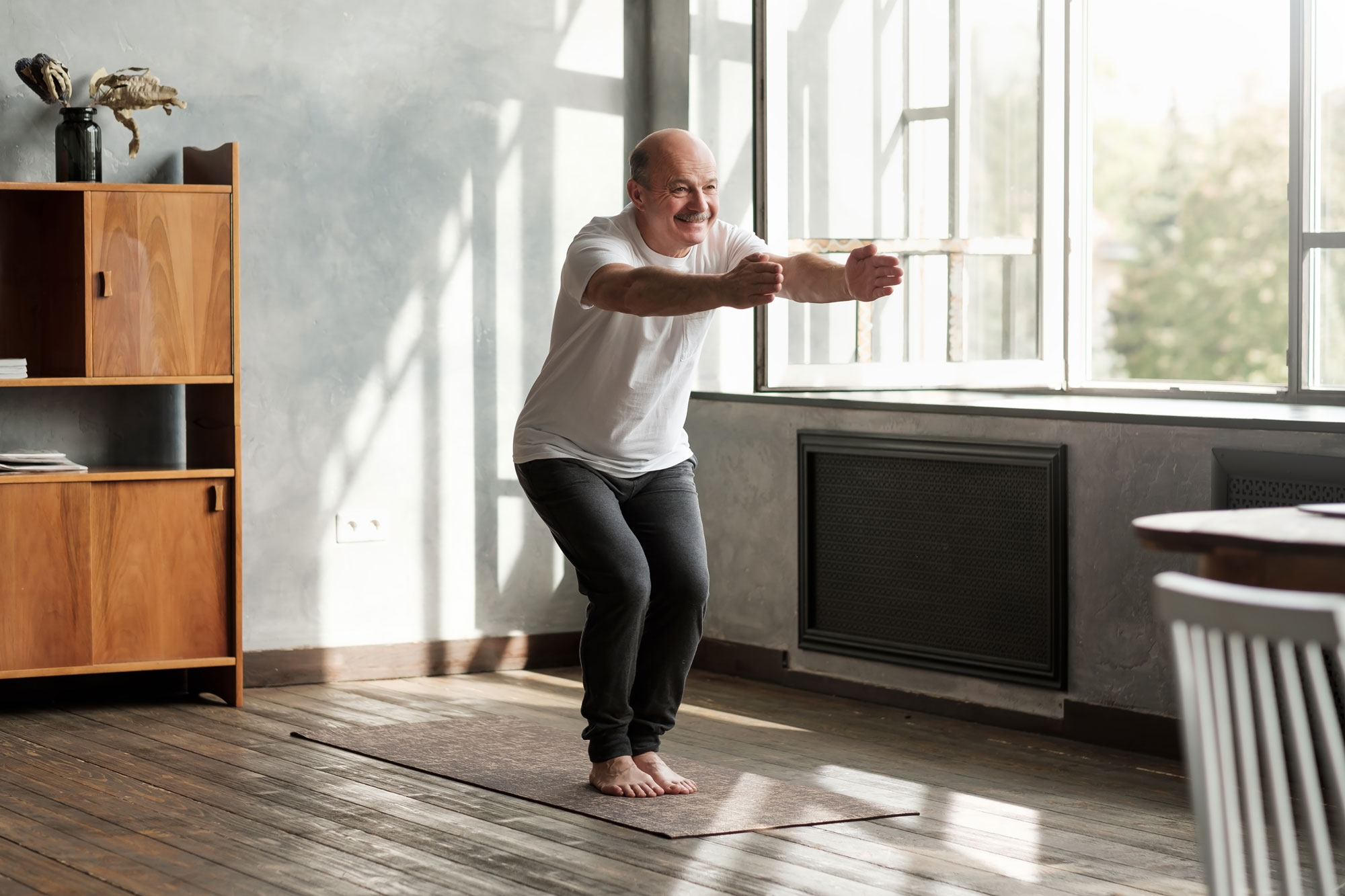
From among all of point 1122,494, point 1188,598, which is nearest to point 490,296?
point 1122,494

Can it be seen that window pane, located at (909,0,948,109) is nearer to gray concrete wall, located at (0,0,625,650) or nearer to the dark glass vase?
gray concrete wall, located at (0,0,625,650)

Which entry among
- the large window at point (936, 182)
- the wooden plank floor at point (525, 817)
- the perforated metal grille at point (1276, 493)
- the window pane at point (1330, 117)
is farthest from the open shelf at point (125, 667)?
the window pane at point (1330, 117)

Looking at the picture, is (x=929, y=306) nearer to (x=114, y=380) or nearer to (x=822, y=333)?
(x=822, y=333)

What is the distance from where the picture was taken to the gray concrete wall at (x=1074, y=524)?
3910 mm

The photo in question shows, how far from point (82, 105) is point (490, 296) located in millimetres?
1284

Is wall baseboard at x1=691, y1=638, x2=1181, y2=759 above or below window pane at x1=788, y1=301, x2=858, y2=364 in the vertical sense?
below

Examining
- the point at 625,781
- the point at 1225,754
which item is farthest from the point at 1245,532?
the point at 625,781

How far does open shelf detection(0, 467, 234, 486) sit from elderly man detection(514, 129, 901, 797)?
4.60 ft

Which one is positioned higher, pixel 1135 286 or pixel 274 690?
pixel 1135 286

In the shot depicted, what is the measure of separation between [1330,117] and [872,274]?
1687mm

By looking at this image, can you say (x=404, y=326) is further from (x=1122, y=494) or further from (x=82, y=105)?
(x=1122, y=494)

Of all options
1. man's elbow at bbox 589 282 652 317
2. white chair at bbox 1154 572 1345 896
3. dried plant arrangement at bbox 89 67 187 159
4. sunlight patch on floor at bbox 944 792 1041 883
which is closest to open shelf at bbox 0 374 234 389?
dried plant arrangement at bbox 89 67 187 159

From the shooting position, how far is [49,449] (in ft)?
14.9

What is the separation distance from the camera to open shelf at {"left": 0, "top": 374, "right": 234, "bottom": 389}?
13.9 feet
